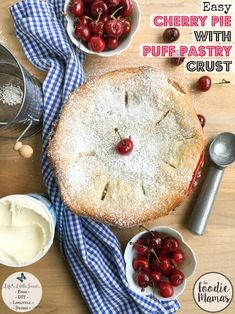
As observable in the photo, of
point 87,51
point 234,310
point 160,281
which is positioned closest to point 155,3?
point 87,51

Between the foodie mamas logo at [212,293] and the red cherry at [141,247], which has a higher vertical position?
the red cherry at [141,247]

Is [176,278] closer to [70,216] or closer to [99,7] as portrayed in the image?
[70,216]

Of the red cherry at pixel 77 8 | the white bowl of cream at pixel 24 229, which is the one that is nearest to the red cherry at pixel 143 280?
the white bowl of cream at pixel 24 229

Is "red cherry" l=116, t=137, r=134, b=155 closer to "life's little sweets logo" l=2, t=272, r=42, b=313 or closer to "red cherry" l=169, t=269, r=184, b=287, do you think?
"red cherry" l=169, t=269, r=184, b=287

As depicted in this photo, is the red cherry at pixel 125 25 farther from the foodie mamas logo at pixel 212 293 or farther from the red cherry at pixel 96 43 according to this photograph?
the foodie mamas logo at pixel 212 293

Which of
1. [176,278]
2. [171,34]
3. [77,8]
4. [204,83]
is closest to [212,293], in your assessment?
[176,278]

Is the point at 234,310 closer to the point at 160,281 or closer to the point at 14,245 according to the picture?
the point at 160,281

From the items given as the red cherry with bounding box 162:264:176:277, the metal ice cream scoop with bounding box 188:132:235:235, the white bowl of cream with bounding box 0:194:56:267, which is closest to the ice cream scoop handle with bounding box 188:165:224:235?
the metal ice cream scoop with bounding box 188:132:235:235
